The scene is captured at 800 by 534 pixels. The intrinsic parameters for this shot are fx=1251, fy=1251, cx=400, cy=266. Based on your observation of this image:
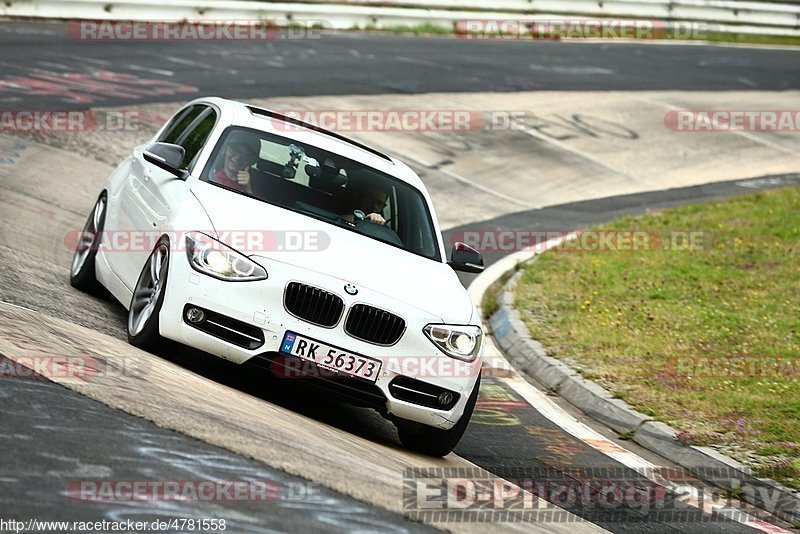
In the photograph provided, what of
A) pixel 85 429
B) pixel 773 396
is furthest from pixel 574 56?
pixel 85 429

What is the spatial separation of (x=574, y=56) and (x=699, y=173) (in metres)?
9.68

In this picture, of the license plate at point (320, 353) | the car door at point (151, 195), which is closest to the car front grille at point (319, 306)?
the license plate at point (320, 353)

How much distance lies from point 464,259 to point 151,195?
217 centimetres

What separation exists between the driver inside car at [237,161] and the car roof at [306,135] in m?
0.19

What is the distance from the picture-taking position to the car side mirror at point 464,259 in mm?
8586

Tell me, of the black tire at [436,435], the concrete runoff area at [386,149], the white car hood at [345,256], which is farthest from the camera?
the black tire at [436,435]

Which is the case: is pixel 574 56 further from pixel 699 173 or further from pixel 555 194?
pixel 555 194

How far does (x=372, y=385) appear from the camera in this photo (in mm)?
7129

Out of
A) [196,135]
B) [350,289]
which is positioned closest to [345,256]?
[350,289]

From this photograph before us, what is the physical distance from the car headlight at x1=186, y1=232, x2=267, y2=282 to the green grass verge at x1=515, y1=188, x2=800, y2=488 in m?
3.46

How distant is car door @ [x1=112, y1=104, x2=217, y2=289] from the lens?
26.2ft

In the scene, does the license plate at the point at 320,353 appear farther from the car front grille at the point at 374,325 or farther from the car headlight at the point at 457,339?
the car headlight at the point at 457,339

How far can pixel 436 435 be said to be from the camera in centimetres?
756

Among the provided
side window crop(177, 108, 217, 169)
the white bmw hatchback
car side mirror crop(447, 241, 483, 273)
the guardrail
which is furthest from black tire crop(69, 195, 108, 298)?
the guardrail
